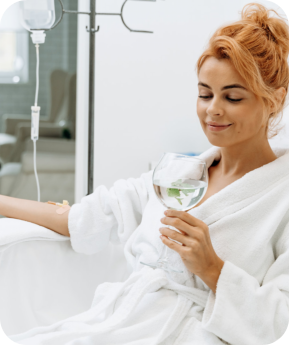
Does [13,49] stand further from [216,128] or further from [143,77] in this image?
[216,128]

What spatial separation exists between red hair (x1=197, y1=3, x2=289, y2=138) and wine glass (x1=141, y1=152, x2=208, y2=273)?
280 mm

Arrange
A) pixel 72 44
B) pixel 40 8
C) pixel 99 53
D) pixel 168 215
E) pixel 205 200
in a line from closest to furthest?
pixel 168 215, pixel 205 200, pixel 40 8, pixel 99 53, pixel 72 44

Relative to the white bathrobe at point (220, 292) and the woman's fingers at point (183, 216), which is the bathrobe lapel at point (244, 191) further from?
the woman's fingers at point (183, 216)

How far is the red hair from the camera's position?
3.72ft

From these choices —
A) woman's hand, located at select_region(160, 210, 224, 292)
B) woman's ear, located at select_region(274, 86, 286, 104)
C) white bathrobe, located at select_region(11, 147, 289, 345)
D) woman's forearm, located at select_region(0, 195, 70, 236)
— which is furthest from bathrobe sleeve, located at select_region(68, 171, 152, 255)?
woman's ear, located at select_region(274, 86, 286, 104)

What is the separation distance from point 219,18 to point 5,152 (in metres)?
1.68

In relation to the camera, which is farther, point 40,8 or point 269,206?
point 40,8

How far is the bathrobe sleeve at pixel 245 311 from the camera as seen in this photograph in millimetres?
1067

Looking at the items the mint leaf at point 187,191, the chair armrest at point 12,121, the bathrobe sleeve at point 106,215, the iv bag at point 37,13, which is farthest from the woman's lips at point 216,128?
the chair armrest at point 12,121

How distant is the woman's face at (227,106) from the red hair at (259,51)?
21mm

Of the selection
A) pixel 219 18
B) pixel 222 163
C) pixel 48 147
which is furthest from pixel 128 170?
pixel 222 163

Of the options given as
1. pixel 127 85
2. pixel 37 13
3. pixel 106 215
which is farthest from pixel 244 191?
pixel 127 85

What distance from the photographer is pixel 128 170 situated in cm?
289

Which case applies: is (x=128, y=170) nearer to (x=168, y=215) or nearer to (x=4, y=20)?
(x=4, y=20)
